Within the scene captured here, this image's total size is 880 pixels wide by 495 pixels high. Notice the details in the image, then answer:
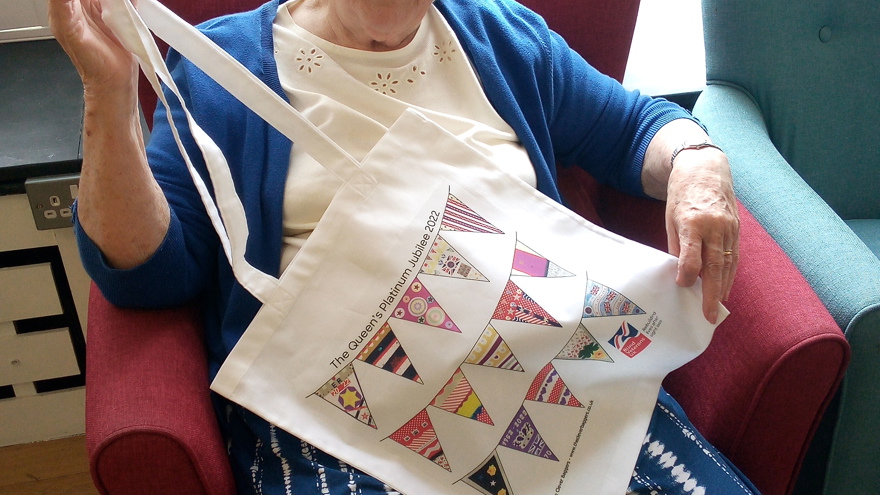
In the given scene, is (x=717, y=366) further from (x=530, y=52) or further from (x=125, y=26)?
(x=125, y=26)

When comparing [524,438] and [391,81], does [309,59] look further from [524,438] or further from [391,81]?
[524,438]

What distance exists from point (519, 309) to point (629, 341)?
0.16 metres

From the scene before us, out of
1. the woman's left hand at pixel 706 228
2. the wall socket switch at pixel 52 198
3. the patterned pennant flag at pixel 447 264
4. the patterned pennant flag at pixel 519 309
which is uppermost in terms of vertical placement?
the woman's left hand at pixel 706 228

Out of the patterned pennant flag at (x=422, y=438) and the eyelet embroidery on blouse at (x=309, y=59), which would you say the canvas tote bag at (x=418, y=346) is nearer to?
the patterned pennant flag at (x=422, y=438)

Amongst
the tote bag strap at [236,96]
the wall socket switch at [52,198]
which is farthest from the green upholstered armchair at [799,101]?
the wall socket switch at [52,198]

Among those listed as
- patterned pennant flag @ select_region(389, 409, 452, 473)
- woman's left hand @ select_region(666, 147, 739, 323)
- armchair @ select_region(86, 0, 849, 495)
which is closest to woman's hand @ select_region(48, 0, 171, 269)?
armchair @ select_region(86, 0, 849, 495)

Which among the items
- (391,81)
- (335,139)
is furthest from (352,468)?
(391,81)

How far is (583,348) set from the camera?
36.7 inches

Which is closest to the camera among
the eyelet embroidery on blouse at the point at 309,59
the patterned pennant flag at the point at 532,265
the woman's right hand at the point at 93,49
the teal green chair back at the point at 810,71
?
the woman's right hand at the point at 93,49

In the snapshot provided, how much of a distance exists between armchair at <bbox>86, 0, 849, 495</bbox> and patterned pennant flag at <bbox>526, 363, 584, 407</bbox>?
0.26 metres

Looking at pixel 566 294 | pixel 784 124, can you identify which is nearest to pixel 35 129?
pixel 566 294

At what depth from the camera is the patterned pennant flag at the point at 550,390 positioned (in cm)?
91

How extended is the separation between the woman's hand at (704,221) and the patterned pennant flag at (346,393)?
44cm

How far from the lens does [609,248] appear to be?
100cm
